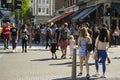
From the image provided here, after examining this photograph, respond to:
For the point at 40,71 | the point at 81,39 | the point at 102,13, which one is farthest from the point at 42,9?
the point at 81,39

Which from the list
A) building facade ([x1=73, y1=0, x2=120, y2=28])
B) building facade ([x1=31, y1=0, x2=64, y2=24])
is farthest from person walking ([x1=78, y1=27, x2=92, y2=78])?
building facade ([x1=31, y1=0, x2=64, y2=24])

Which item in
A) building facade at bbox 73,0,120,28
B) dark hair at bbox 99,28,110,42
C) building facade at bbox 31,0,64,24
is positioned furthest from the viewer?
building facade at bbox 31,0,64,24

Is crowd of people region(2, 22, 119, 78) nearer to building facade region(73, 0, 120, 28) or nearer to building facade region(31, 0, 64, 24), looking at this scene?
building facade region(73, 0, 120, 28)

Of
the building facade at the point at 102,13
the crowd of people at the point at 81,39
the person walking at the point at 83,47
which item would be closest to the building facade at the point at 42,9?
the building facade at the point at 102,13

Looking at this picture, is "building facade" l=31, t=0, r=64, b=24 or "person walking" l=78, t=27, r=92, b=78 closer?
"person walking" l=78, t=27, r=92, b=78

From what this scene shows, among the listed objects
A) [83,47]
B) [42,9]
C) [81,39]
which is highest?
[42,9]

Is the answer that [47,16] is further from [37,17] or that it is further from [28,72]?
[28,72]

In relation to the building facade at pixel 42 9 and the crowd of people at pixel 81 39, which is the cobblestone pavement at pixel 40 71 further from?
the building facade at pixel 42 9

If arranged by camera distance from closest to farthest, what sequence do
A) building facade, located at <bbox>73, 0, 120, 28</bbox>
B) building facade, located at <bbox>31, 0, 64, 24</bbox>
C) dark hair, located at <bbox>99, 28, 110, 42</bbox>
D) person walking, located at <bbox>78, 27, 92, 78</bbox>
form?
person walking, located at <bbox>78, 27, 92, 78</bbox>, dark hair, located at <bbox>99, 28, 110, 42</bbox>, building facade, located at <bbox>73, 0, 120, 28</bbox>, building facade, located at <bbox>31, 0, 64, 24</bbox>

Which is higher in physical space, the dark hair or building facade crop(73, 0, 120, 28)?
building facade crop(73, 0, 120, 28)

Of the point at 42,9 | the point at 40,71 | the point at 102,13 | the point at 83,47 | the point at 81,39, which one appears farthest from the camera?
the point at 42,9

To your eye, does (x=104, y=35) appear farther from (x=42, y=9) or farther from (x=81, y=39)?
(x=42, y=9)

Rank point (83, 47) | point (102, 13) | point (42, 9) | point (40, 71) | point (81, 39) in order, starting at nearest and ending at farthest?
point (83, 47) → point (81, 39) → point (40, 71) → point (102, 13) → point (42, 9)

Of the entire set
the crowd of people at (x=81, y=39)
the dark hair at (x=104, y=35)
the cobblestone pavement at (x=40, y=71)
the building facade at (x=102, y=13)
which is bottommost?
the cobblestone pavement at (x=40, y=71)
